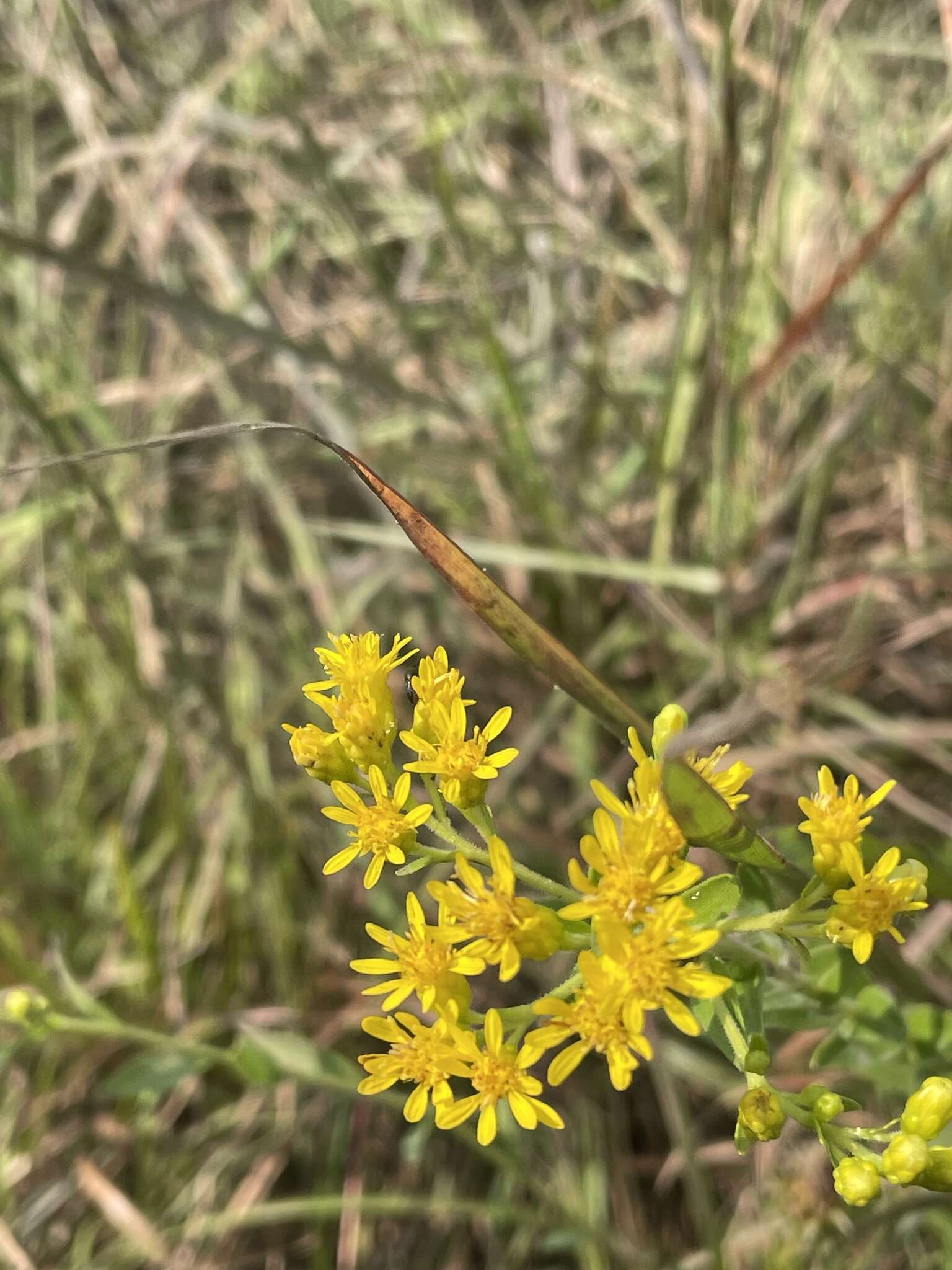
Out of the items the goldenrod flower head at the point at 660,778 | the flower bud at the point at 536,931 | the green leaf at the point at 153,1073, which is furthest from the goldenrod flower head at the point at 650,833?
the green leaf at the point at 153,1073

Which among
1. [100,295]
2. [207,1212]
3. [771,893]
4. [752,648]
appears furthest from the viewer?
[100,295]

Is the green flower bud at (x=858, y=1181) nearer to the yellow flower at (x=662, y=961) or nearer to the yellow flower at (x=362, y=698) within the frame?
the yellow flower at (x=662, y=961)

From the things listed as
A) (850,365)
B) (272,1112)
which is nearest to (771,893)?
(272,1112)

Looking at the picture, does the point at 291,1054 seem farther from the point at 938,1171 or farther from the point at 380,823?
the point at 938,1171

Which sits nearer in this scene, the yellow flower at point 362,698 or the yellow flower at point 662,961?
the yellow flower at point 662,961

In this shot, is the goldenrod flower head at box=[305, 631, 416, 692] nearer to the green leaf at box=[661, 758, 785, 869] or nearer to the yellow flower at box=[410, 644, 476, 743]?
the yellow flower at box=[410, 644, 476, 743]

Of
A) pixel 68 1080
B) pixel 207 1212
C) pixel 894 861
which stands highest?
pixel 894 861

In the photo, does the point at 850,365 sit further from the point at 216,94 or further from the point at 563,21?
the point at 216,94
